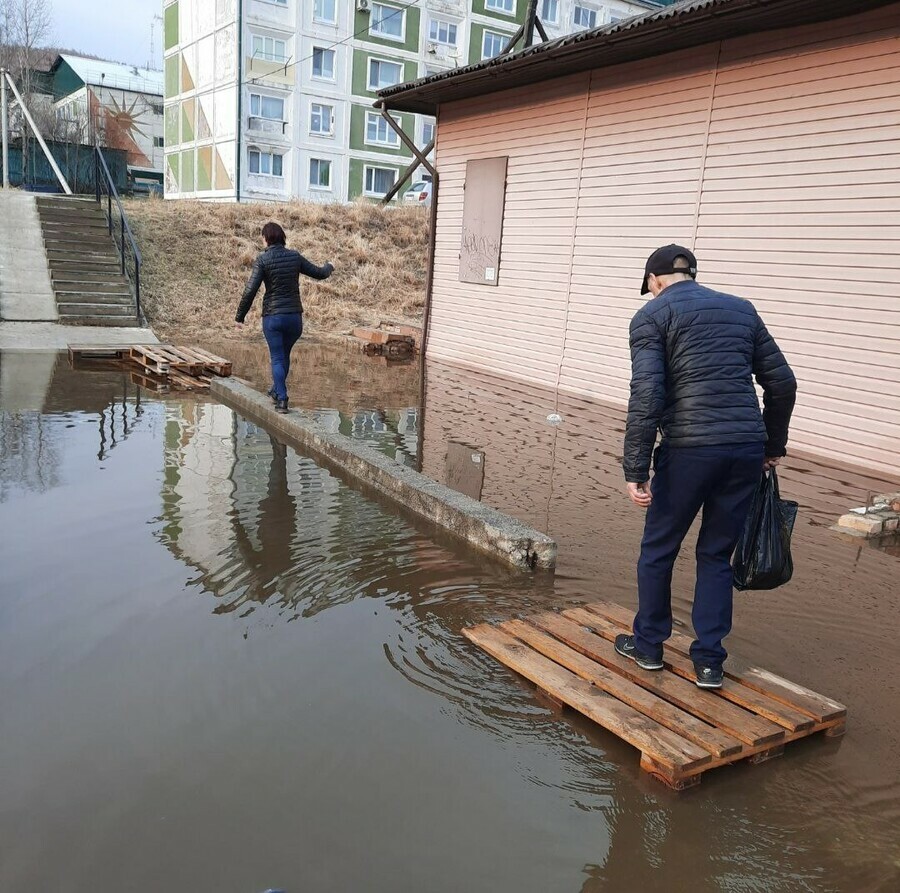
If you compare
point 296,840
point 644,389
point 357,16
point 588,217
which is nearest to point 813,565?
point 644,389

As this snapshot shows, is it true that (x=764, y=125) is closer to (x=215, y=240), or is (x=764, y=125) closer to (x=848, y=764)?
(x=848, y=764)

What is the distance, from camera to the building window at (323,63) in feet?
127

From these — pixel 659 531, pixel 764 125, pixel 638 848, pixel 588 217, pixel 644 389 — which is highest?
pixel 764 125

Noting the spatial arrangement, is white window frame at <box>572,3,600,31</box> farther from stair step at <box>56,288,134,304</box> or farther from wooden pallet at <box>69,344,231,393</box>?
wooden pallet at <box>69,344,231,393</box>

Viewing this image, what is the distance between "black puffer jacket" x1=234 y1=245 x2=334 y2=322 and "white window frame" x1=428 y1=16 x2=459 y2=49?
39425 millimetres

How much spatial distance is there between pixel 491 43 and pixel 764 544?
4761 cm

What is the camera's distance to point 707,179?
376 inches

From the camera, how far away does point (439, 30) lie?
42969 mm

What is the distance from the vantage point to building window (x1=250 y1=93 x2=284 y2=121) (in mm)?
37500

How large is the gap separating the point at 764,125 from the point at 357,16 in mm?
35944

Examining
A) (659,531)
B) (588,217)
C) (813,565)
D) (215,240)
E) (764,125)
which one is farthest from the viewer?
(215,240)

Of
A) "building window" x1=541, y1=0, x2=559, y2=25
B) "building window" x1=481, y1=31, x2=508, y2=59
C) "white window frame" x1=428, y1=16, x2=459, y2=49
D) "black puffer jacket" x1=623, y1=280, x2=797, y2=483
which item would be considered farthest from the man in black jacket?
"building window" x1=541, y1=0, x2=559, y2=25

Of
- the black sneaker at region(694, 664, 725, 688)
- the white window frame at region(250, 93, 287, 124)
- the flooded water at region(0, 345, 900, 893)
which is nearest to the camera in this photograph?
the flooded water at region(0, 345, 900, 893)

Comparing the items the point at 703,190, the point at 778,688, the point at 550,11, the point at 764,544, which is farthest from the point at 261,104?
the point at 778,688
